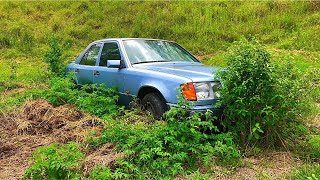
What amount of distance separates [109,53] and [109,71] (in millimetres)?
416

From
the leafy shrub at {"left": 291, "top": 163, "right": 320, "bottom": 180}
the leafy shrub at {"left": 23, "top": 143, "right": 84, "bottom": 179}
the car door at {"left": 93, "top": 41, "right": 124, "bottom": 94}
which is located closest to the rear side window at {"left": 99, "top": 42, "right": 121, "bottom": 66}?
the car door at {"left": 93, "top": 41, "right": 124, "bottom": 94}

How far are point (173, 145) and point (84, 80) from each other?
11.3ft

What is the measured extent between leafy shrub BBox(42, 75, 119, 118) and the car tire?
48cm

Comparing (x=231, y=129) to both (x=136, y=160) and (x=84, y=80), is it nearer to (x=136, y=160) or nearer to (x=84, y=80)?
(x=136, y=160)

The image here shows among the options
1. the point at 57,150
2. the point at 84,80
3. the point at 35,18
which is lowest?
the point at 57,150

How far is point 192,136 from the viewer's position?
4.11m

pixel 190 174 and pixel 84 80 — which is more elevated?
pixel 84 80

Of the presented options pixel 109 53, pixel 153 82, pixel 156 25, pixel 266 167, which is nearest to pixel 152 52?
pixel 109 53

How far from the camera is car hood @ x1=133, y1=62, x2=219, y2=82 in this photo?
4715 millimetres

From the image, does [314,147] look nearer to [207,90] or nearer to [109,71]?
[207,90]

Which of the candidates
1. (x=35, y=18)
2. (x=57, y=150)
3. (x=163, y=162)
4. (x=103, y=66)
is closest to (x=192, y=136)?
(x=163, y=162)

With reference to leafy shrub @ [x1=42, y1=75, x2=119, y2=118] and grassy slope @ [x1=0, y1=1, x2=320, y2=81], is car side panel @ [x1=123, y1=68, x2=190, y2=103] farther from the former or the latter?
grassy slope @ [x1=0, y1=1, x2=320, y2=81]

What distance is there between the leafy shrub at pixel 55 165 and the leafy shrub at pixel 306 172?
2.21 metres

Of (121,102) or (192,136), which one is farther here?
(121,102)
